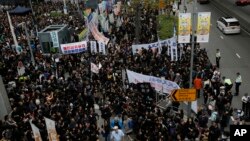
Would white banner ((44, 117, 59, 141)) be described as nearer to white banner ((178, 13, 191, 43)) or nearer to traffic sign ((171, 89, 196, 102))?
traffic sign ((171, 89, 196, 102))

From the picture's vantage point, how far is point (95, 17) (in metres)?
27.6

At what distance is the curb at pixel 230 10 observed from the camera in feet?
112

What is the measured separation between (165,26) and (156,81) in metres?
13.8

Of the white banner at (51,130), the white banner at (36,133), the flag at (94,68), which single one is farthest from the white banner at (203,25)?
the white banner at (36,133)

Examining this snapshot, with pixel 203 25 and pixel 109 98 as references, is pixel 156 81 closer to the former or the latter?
pixel 109 98

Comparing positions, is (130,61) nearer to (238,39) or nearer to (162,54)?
(162,54)

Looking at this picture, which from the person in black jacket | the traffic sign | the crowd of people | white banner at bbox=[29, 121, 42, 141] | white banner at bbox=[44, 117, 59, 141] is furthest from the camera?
the traffic sign

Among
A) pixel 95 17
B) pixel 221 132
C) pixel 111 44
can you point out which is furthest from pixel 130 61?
pixel 221 132

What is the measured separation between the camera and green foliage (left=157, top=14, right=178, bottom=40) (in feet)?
95.5

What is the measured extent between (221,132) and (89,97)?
21.1 feet

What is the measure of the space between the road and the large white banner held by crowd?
406cm

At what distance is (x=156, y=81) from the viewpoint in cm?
1803

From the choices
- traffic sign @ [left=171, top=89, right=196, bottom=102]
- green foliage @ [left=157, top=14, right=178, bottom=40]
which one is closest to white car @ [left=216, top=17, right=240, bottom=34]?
green foliage @ [left=157, top=14, right=178, bottom=40]

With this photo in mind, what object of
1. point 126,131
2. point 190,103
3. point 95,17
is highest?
point 95,17
